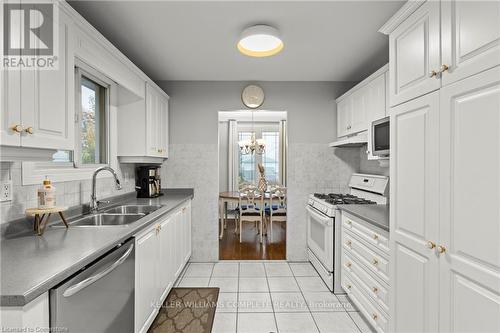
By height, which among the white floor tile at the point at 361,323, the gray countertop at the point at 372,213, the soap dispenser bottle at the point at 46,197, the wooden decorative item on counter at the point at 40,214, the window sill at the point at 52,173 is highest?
the window sill at the point at 52,173

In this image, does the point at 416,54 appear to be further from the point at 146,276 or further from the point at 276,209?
the point at 276,209

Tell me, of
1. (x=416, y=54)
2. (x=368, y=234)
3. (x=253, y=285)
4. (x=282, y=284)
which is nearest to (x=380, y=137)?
(x=368, y=234)

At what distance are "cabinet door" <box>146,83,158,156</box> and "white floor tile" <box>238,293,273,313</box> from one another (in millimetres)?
1792

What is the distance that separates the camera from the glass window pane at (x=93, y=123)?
2.35 meters

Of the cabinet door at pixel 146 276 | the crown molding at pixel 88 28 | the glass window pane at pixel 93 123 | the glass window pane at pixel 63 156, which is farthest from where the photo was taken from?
the glass window pane at pixel 93 123

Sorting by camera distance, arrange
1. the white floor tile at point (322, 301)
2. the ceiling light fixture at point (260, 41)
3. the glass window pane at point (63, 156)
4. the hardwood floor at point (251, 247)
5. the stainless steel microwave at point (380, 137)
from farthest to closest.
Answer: the hardwood floor at point (251, 247) → the white floor tile at point (322, 301) → the stainless steel microwave at point (380, 137) → the ceiling light fixture at point (260, 41) → the glass window pane at point (63, 156)

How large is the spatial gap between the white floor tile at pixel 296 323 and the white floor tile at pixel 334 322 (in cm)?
6

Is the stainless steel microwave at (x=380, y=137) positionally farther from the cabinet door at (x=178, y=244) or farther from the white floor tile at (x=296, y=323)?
the cabinet door at (x=178, y=244)

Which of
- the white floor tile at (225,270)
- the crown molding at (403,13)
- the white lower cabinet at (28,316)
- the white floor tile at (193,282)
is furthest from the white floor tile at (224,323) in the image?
the crown molding at (403,13)

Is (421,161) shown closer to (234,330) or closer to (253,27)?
(253,27)

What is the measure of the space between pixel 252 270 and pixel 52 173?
7.90 ft

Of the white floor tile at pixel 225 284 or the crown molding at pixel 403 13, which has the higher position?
the crown molding at pixel 403 13

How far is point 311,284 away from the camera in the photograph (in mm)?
2951

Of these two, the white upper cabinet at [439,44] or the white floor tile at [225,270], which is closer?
the white upper cabinet at [439,44]
